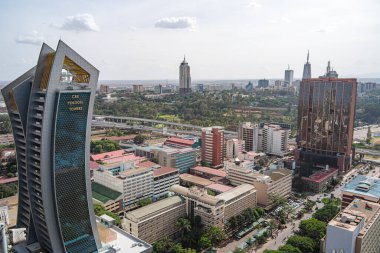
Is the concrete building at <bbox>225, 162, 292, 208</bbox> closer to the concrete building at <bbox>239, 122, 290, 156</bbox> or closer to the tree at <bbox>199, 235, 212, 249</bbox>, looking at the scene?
the tree at <bbox>199, 235, 212, 249</bbox>

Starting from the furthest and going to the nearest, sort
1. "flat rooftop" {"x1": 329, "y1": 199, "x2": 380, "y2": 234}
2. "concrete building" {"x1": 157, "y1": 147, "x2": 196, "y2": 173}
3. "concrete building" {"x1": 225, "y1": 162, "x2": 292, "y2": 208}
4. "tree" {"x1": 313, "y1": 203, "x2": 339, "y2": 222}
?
1. "concrete building" {"x1": 157, "y1": 147, "x2": 196, "y2": 173}
2. "concrete building" {"x1": 225, "y1": 162, "x2": 292, "y2": 208}
3. "tree" {"x1": 313, "y1": 203, "x2": 339, "y2": 222}
4. "flat rooftop" {"x1": 329, "y1": 199, "x2": 380, "y2": 234}

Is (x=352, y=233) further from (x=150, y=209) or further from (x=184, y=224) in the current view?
(x=150, y=209)

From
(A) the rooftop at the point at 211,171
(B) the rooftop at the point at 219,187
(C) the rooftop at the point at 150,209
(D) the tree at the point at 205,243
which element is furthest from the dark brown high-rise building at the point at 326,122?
(D) the tree at the point at 205,243

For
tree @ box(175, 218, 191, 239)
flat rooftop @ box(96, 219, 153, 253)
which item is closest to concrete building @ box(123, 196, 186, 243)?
tree @ box(175, 218, 191, 239)

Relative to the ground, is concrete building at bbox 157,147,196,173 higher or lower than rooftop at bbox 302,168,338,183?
higher

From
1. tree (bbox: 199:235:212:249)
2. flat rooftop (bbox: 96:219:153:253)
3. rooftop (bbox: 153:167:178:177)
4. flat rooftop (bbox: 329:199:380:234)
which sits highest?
flat rooftop (bbox: 329:199:380:234)

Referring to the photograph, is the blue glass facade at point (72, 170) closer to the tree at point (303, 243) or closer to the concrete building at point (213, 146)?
the tree at point (303, 243)
